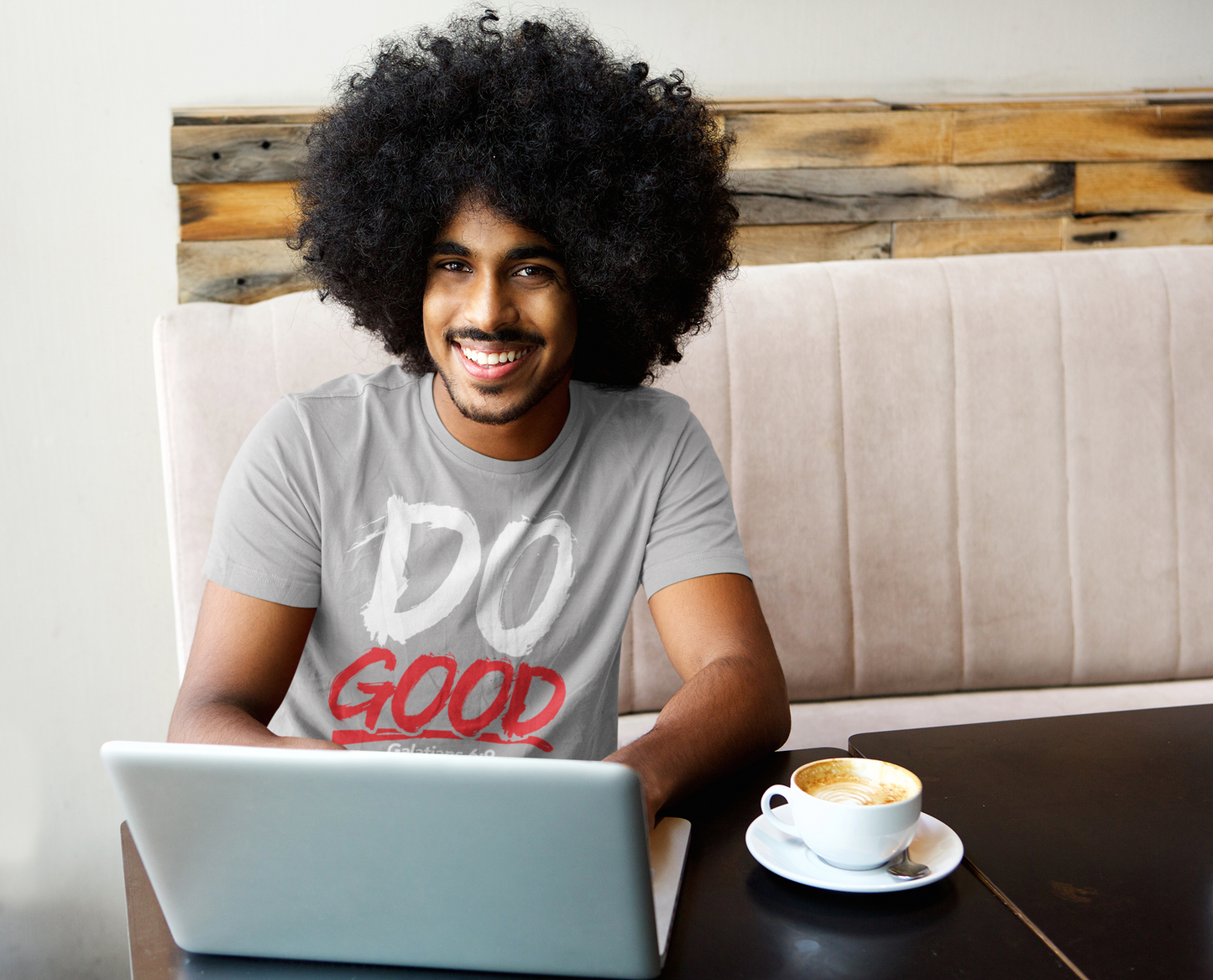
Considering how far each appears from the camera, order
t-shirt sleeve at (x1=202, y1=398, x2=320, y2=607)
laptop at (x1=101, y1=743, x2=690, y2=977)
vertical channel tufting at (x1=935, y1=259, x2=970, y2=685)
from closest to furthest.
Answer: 1. laptop at (x1=101, y1=743, x2=690, y2=977)
2. t-shirt sleeve at (x1=202, y1=398, x2=320, y2=607)
3. vertical channel tufting at (x1=935, y1=259, x2=970, y2=685)

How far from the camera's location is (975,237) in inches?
76.4

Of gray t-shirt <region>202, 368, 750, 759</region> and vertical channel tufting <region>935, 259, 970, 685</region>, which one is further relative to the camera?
vertical channel tufting <region>935, 259, 970, 685</region>

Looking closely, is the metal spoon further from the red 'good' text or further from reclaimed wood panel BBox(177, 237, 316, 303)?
reclaimed wood panel BBox(177, 237, 316, 303)

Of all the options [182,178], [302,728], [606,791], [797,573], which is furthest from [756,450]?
[606,791]

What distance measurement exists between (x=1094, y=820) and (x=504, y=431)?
2.45ft

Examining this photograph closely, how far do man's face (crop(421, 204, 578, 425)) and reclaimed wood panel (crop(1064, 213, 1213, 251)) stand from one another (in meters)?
1.26

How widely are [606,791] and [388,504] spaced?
70 centimetres

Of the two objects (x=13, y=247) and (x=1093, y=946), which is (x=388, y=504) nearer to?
(x=1093, y=946)

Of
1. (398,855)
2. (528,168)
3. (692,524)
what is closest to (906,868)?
(398,855)

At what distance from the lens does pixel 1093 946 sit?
66 cm

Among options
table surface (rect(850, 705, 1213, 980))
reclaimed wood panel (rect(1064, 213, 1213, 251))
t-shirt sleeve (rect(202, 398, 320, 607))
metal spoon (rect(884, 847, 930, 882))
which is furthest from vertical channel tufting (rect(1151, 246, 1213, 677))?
t-shirt sleeve (rect(202, 398, 320, 607))

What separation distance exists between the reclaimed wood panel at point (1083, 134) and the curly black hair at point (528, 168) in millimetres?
801

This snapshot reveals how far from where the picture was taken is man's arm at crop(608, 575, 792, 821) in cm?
88

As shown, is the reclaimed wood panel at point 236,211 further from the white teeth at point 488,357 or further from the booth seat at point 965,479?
the white teeth at point 488,357
